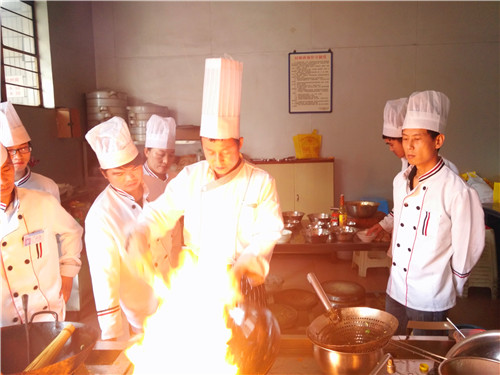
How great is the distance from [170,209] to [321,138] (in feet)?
11.1

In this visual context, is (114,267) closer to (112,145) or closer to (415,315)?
(112,145)

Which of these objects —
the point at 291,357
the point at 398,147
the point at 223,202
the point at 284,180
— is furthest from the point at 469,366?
the point at 284,180

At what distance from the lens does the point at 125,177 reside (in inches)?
78.5

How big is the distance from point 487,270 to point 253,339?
336 cm

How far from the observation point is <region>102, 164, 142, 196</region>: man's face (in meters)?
1.98

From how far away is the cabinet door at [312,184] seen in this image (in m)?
4.68

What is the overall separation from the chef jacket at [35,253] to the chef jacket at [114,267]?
14cm

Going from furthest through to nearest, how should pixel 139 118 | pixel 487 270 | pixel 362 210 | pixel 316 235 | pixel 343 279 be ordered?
pixel 139 118
pixel 343 279
pixel 487 270
pixel 362 210
pixel 316 235

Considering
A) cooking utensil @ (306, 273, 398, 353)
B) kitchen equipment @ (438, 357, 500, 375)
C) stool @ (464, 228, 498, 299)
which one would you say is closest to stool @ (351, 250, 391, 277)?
stool @ (464, 228, 498, 299)

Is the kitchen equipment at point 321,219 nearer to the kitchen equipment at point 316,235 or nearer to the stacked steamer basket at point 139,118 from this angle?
the kitchen equipment at point 316,235

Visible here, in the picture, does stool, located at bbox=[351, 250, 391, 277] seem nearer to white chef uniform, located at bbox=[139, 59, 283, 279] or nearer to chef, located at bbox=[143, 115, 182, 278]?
chef, located at bbox=[143, 115, 182, 278]

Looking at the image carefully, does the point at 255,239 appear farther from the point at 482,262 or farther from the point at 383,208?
the point at 383,208

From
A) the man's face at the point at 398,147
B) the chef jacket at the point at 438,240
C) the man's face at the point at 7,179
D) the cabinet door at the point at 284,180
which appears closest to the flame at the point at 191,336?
the man's face at the point at 7,179

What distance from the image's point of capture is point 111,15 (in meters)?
4.93
